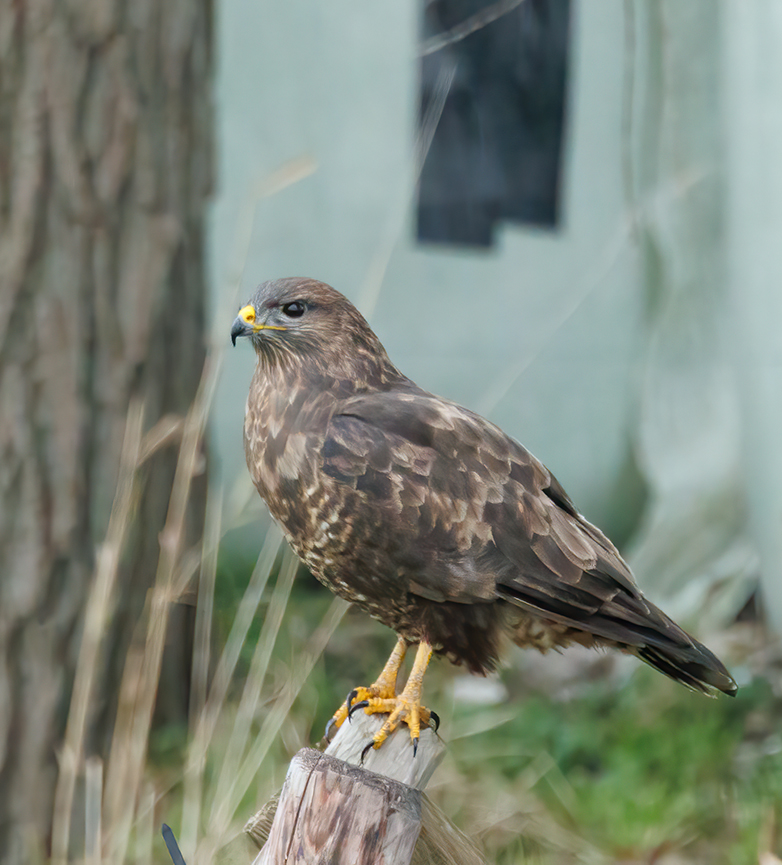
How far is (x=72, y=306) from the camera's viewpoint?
7.23 feet

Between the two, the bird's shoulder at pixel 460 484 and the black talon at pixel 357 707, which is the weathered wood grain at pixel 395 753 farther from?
the bird's shoulder at pixel 460 484

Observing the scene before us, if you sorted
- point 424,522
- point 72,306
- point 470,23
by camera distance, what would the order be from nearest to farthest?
point 424,522 < point 72,306 < point 470,23

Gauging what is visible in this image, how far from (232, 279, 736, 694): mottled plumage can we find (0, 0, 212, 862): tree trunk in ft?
3.09

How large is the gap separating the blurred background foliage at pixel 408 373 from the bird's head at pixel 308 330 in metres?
0.27

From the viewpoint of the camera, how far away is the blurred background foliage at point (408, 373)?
7.05 ft

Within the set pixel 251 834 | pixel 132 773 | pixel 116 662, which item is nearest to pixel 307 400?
pixel 251 834

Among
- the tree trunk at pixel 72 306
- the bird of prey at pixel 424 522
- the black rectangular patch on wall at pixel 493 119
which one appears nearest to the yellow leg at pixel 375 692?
the bird of prey at pixel 424 522

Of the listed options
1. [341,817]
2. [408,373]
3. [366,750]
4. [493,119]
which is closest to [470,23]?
[493,119]

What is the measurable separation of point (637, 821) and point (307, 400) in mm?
1743

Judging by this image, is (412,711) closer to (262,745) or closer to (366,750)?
(366,750)

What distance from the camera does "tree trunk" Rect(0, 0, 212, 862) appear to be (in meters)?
2.16

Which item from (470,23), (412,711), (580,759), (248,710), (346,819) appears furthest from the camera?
(470,23)

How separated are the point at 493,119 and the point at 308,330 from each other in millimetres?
2209

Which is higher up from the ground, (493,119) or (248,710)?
(493,119)
